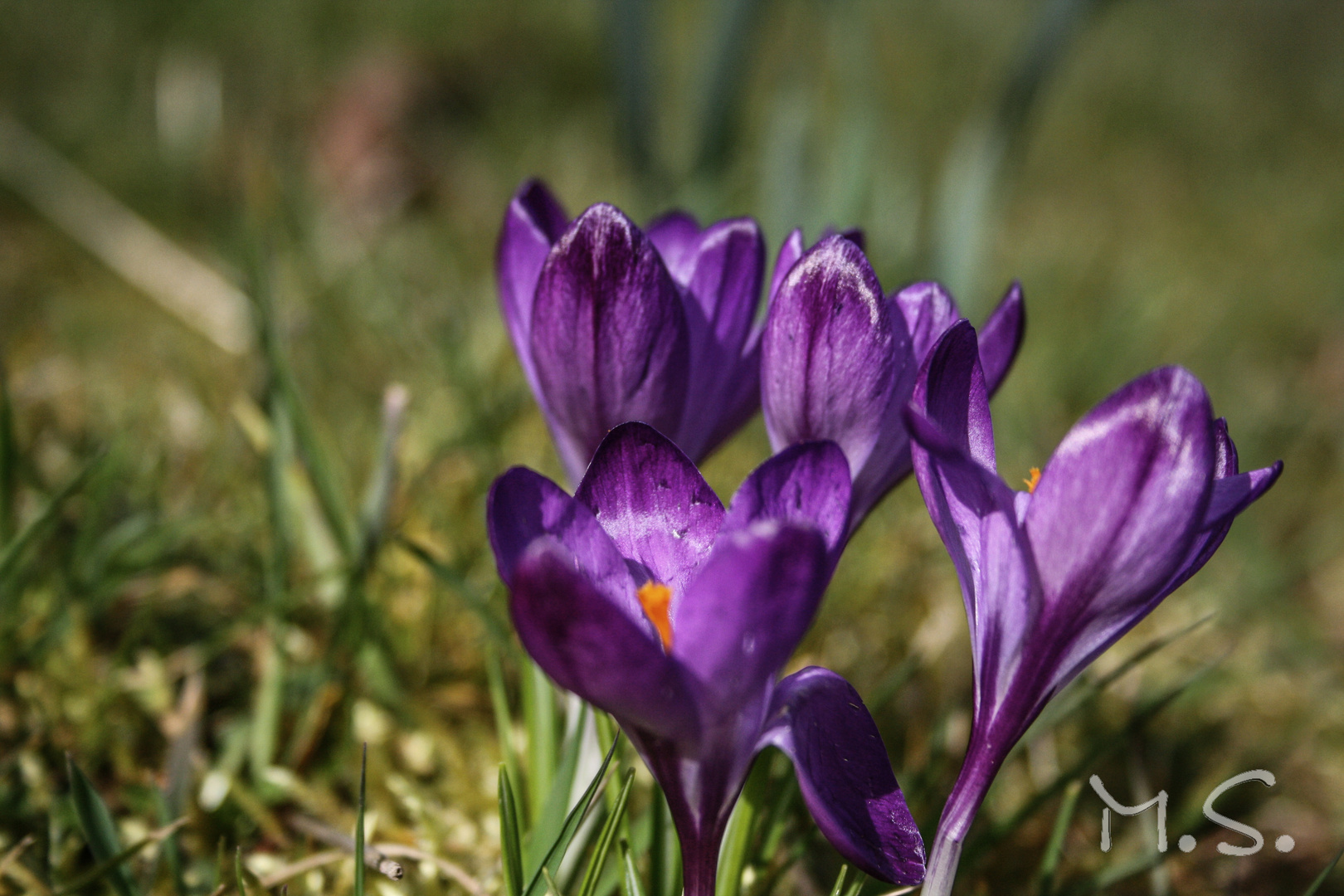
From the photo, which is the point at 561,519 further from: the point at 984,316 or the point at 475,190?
the point at 475,190

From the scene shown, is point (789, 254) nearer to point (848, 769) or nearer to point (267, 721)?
point (848, 769)

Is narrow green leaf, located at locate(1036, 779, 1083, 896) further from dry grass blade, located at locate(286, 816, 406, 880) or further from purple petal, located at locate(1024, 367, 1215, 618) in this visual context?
dry grass blade, located at locate(286, 816, 406, 880)

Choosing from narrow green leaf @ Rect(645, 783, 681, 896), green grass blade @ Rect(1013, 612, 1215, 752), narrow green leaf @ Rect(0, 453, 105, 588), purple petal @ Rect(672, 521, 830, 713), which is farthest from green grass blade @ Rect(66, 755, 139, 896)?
green grass blade @ Rect(1013, 612, 1215, 752)

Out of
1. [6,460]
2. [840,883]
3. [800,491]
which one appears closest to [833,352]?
[800,491]

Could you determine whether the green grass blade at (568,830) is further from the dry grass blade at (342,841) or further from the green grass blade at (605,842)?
the dry grass blade at (342,841)

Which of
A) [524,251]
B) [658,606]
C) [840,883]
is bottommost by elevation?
[840,883]

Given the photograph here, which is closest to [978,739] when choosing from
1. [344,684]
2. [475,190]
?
[344,684]
